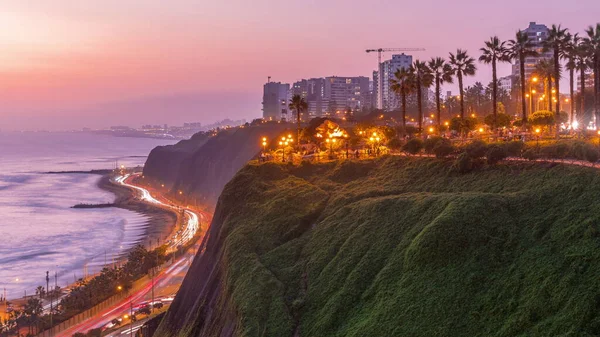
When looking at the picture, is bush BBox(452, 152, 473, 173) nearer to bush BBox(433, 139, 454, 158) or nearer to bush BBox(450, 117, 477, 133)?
bush BBox(433, 139, 454, 158)

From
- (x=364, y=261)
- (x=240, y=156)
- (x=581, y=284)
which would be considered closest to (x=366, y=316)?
(x=364, y=261)

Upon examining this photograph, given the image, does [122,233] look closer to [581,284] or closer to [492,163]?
[492,163]

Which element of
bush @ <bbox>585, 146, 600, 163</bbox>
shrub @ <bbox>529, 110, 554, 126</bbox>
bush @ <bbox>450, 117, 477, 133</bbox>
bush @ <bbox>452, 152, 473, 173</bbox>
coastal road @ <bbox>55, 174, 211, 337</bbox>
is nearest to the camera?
bush @ <bbox>585, 146, 600, 163</bbox>

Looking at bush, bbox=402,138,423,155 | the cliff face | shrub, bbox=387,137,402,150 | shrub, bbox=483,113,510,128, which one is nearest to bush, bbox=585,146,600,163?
bush, bbox=402,138,423,155

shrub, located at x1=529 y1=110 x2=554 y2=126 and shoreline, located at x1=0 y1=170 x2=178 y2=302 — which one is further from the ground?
shrub, located at x1=529 y1=110 x2=554 y2=126

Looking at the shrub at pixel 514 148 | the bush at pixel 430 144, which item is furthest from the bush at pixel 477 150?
the bush at pixel 430 144

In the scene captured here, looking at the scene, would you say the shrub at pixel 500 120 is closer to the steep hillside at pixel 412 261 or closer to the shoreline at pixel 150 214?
the steep hillside at pixel 412 261
